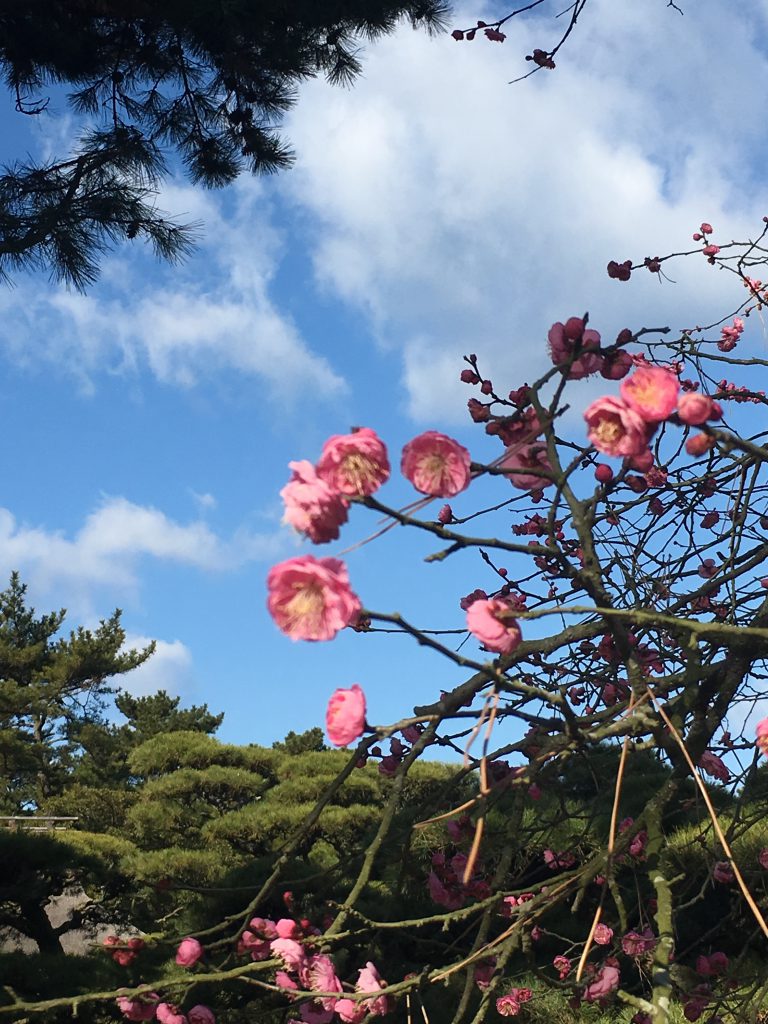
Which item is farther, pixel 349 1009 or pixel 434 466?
pixel 349 1009

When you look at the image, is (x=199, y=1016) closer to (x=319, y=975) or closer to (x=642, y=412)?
(x=319, y=975)

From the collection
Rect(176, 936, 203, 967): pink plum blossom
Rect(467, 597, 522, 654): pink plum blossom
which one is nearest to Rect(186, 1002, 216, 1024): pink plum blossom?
Rect(176, 936, 203, 967): pink plum blossom

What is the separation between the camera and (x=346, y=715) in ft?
3.76

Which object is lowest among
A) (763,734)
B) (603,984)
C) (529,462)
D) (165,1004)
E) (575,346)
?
(603,984)

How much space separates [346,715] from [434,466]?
31 centimetres

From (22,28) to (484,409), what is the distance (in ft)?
12.7

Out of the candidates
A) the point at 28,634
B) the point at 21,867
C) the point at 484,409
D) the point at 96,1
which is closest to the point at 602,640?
the point at 484,409

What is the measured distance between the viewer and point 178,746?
672 cm

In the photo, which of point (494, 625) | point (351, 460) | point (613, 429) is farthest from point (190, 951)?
point (613, 429)

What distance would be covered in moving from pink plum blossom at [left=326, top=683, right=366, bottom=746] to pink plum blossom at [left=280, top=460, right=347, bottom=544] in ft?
0.76

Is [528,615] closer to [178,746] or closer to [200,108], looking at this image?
[200,108]

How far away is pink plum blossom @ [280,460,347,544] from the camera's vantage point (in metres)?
0.99

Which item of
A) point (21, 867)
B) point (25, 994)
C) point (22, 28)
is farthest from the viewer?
point (22, 28)

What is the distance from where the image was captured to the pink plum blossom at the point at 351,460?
3.30 feet
